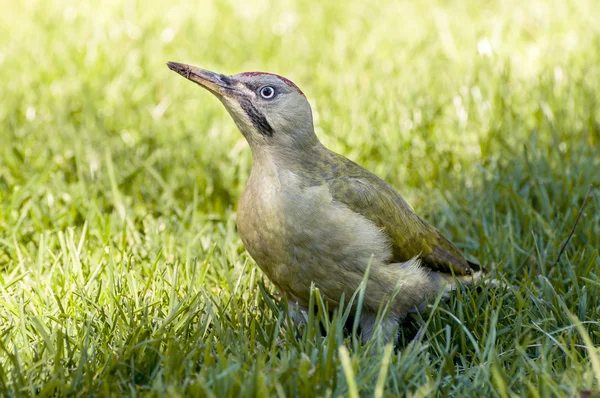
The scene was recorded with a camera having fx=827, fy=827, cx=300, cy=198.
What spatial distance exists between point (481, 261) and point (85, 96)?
10.1ft

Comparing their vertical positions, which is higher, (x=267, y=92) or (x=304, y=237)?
(x=267, y=92)

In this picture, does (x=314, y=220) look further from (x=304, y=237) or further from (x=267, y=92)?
(x=267, y=92)

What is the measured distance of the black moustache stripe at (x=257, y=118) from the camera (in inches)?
138

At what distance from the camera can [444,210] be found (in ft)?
14.7

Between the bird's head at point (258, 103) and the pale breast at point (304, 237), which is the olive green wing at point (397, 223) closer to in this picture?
the pale breast at point (304, 237)

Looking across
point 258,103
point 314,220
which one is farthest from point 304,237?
point 258,103

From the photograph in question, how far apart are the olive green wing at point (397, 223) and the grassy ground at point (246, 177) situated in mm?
248

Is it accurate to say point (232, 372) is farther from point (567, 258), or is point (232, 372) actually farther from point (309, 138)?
point (567, 258)

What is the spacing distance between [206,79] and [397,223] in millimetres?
1030

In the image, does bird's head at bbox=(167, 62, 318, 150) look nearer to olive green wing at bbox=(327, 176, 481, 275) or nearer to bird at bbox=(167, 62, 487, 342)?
bird at bbox=(167, 62, 487, 342)

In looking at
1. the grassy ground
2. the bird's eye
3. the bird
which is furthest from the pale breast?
the bird's eye

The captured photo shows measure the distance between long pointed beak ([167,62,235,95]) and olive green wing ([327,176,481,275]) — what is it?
1.94 ft

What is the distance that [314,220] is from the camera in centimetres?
333

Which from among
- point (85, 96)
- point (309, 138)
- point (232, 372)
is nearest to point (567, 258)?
point (309, 138)
